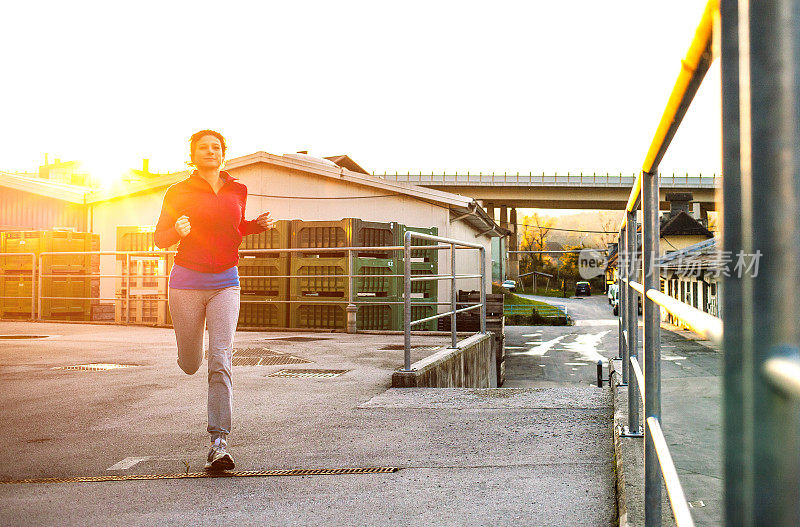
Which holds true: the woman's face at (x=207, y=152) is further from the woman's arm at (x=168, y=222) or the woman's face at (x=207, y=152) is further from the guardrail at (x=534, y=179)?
the guardrail at (x=534, y=179)

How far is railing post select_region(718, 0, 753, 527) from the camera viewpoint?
595mm

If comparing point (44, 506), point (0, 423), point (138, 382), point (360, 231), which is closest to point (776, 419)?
point (44, 506)

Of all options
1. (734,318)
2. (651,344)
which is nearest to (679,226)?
(651,344)

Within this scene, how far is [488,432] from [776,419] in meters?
3.37

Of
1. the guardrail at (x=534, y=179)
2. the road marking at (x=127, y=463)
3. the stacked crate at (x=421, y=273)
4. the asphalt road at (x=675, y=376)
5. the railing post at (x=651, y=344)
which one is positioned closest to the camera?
the asphalt road at (x=675, y=376)

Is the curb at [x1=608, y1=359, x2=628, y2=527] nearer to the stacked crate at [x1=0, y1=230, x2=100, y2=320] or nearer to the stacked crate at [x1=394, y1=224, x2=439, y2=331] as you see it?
the stacked crate at [x1=394, y1=224, x2=439, y2=331]

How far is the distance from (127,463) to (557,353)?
21043 millimetres

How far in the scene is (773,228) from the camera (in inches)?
21.5

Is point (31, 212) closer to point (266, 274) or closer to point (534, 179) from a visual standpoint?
point (266, 274)

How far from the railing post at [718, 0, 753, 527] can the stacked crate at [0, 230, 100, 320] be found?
1515cm

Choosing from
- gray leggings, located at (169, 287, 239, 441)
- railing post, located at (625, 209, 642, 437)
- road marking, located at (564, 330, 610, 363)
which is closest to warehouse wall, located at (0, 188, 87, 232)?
road marking, located at (564, 330, 610, 363)

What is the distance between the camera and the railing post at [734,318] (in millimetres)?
595

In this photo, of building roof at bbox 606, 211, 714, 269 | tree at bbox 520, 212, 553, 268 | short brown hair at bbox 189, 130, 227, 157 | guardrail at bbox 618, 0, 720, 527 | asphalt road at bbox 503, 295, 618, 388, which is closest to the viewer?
guardrail at bbox 618, 0, 720, 527

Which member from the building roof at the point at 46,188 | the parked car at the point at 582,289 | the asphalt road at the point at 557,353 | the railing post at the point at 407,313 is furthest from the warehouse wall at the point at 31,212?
the parked car at the point at 582,289
